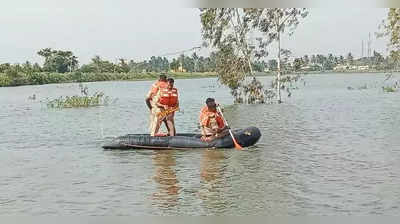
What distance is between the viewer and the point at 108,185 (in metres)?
6.40

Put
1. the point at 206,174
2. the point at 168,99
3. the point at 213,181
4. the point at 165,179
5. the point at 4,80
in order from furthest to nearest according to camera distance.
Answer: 1. the point at 4,80
2. the point at 168,99
3. the point at 206,174
4. the point at 165,179
5. the point at 213,181

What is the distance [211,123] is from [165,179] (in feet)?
6.87

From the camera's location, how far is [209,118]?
332 inches

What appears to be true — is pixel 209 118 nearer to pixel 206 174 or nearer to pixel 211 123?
pixel 211 123

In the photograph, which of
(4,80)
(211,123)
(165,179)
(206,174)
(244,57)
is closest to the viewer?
(165,179)

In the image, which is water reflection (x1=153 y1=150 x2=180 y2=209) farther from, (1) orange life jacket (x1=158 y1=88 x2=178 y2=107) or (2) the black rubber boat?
(1) orange life jacket (x1=158 y1=88 x2=178 y2=107)

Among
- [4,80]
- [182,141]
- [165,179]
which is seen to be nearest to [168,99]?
[182,141]

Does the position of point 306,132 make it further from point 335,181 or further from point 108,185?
point 108,185

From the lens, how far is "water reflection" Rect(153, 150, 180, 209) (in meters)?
5.31

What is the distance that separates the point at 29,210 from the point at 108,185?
1386 millimetres

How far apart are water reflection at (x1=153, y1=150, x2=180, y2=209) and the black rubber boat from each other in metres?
0.14

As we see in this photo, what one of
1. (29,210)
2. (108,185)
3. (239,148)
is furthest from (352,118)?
(29,210)

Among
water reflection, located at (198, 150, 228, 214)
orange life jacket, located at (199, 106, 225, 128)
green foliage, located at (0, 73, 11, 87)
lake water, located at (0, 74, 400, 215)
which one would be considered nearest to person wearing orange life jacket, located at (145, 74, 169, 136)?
lake water, located at (0, 74, 400, 215)

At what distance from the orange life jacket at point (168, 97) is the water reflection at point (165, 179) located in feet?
2.40
